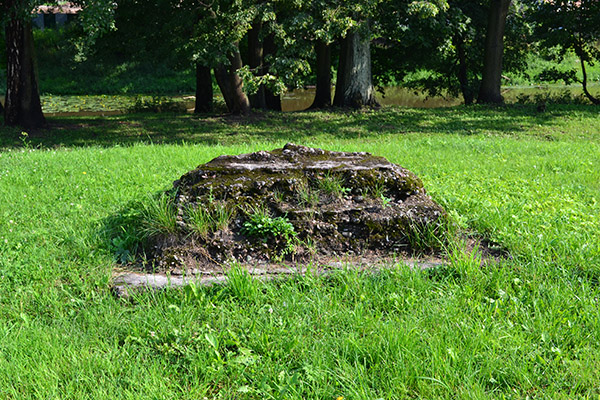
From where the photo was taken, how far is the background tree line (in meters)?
13.3

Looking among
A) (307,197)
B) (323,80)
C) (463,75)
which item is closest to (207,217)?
(307,197)

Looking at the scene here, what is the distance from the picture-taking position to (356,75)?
59.3 feet

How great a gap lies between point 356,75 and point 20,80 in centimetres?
1024

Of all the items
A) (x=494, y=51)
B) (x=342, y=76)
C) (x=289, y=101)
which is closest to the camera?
(x=342, y=76)

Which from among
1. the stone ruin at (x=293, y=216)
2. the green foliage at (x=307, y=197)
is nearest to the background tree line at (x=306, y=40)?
the stone ruin at (x=293, y=216)

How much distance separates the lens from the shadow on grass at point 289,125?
13242mm

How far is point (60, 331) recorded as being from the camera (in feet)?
10.8

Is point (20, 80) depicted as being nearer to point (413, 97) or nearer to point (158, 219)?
point (158, 219)

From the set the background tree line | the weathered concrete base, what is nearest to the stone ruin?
the weathered concrete base

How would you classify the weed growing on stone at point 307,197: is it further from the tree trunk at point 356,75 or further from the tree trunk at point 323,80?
the tree trunk at point 323,80

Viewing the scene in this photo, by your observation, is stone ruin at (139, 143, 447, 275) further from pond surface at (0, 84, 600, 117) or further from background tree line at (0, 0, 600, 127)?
pond surface at (0, 84, 600, 117)

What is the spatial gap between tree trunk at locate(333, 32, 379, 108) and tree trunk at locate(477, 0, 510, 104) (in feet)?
15.2

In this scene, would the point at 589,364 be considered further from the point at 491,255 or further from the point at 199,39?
the point at 199,39

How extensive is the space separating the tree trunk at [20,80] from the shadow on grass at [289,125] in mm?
486
